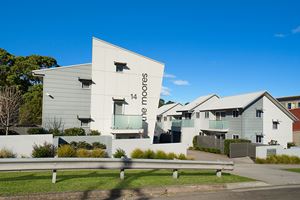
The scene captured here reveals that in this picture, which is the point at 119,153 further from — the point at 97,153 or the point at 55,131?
the point at 55,131

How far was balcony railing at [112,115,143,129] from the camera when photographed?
912 inches

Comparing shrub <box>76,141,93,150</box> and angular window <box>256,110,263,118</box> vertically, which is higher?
angular window <box>256,110,263,118</box>

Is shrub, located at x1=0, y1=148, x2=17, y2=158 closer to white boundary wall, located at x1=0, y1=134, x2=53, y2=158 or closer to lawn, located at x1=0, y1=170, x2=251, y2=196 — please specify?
white boundary wall, located at x1=0, y1=134, x2=53, y2=158

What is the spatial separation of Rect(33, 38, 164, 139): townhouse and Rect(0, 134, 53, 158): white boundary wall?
521cm

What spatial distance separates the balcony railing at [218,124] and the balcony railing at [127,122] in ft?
44.0

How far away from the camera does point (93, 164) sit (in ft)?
29.6

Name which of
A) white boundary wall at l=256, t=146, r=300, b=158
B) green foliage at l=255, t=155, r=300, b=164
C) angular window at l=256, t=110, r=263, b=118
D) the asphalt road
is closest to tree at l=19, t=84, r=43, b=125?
white boundary wall at l=256, t=146, r=300, b=158

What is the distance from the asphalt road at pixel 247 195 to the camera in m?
8.45

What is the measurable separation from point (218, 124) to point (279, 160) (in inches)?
454

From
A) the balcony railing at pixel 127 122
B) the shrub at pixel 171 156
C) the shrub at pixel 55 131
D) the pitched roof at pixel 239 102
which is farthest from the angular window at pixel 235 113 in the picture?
the shrub at pixel 55 131

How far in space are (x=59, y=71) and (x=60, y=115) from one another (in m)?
3.63

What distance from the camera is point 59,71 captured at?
75.6ft

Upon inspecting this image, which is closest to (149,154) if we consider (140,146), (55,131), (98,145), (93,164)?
(140,146)

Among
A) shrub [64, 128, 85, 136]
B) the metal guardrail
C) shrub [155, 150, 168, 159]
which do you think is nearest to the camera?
the metal guardrail
